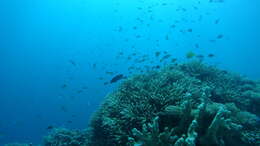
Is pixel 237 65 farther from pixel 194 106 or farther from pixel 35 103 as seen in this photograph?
pixel 194 106

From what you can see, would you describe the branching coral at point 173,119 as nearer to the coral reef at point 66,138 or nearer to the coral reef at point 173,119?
the coral reef at point 173,119

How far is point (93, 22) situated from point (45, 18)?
58.9 feet

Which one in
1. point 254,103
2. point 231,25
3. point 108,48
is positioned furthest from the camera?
point 231,25

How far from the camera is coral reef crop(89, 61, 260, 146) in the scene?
3988 mm

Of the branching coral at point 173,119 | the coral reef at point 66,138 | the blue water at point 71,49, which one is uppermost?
the blue water at point 71,49

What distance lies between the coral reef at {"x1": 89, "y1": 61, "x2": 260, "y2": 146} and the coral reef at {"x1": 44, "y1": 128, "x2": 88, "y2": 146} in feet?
13.3

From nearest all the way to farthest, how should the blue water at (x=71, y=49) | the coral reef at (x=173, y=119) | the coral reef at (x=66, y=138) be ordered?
the coral reef at (x=173, y=119) < the coral reef at (x=66, y=138) < the blue water at (x=71, y=49)

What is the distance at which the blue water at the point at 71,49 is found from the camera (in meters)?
42.4

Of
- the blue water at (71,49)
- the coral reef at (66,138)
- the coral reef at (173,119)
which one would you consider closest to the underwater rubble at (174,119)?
the coral reef at (173,119)

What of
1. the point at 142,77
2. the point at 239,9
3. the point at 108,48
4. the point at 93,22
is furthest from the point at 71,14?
the point at 142,77

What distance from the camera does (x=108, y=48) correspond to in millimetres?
69625

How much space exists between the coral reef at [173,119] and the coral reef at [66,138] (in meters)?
4.06

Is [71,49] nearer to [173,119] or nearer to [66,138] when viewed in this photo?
[66,138]

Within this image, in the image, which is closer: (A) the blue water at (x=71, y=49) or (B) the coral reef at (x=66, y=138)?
(B) the coral reef at (x=66, y=138)
